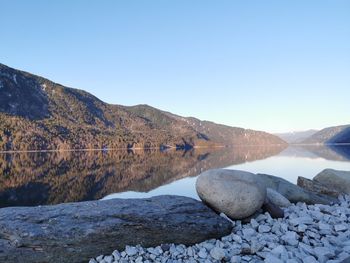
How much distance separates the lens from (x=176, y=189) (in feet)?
97.1

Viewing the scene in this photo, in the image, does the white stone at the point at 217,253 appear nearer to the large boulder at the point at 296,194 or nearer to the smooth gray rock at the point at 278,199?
the smooth gray rock at the point at 278,199

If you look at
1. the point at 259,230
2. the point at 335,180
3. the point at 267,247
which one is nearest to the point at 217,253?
the point at 267,247

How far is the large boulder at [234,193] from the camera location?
12.4m

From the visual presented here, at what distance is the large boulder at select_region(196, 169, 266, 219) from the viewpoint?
1245 cm

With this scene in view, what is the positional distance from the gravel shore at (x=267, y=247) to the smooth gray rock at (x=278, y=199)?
2538 mm

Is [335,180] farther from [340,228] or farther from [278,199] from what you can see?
[340,228]

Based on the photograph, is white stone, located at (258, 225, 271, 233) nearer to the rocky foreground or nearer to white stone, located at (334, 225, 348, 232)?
the rocky foreground

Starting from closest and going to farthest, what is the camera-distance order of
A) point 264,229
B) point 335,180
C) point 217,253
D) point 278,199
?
point 217,253
point 264,229
point 278,199
point 335,180

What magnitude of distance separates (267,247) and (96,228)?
530 cm

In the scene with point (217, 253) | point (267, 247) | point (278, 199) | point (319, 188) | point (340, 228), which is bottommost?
point (217, 253)

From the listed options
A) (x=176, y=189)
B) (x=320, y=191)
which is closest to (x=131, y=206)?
(x=320, y=191)

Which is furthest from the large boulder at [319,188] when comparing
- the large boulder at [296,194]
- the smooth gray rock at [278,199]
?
the smooth gray rock at [278,199]

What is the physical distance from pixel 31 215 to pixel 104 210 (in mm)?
2272

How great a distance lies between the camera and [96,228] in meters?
10.5
